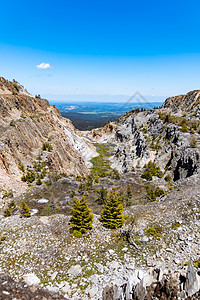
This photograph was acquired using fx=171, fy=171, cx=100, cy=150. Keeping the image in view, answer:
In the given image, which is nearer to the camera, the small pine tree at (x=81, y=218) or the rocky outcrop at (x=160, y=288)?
the rocky outcrop at (x=160, y=288)

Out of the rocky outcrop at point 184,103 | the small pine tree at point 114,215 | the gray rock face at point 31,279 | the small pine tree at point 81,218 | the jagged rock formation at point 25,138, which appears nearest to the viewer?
the gray rock face at point 31,279

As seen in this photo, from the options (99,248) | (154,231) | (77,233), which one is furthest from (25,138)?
(154,231)

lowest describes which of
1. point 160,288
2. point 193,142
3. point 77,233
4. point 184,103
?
point 77,233

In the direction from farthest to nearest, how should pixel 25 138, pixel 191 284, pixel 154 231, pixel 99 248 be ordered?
1. pixel 25 138
2. pixel 154 231
3. pixel 99 248
4. pixel 191 284

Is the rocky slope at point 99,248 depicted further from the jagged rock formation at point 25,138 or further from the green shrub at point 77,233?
the jagged rock formation at point 25,138

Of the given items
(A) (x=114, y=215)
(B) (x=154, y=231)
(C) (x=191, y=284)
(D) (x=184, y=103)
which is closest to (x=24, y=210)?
(A) (x=114, y=215)

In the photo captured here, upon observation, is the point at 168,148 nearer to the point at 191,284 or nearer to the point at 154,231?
the point at 154,231

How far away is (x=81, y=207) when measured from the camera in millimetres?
15008

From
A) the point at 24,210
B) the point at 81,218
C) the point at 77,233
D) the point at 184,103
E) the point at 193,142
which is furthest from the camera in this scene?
the point at 184,103

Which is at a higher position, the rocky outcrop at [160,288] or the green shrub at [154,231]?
the rocky outcrop at [160,288]

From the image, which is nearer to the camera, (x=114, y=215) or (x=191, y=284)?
(x=191, y=284)

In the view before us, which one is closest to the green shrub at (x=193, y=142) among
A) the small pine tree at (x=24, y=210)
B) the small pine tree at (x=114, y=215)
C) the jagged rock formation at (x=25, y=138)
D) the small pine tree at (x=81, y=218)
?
the small pine tree at (x=114, y=215)

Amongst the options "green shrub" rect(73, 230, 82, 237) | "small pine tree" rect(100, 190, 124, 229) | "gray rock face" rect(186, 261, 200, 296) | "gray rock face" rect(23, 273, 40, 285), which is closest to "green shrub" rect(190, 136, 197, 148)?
"small pine tree" rect(100, 190, 124, 229)

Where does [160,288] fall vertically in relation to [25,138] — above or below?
below
